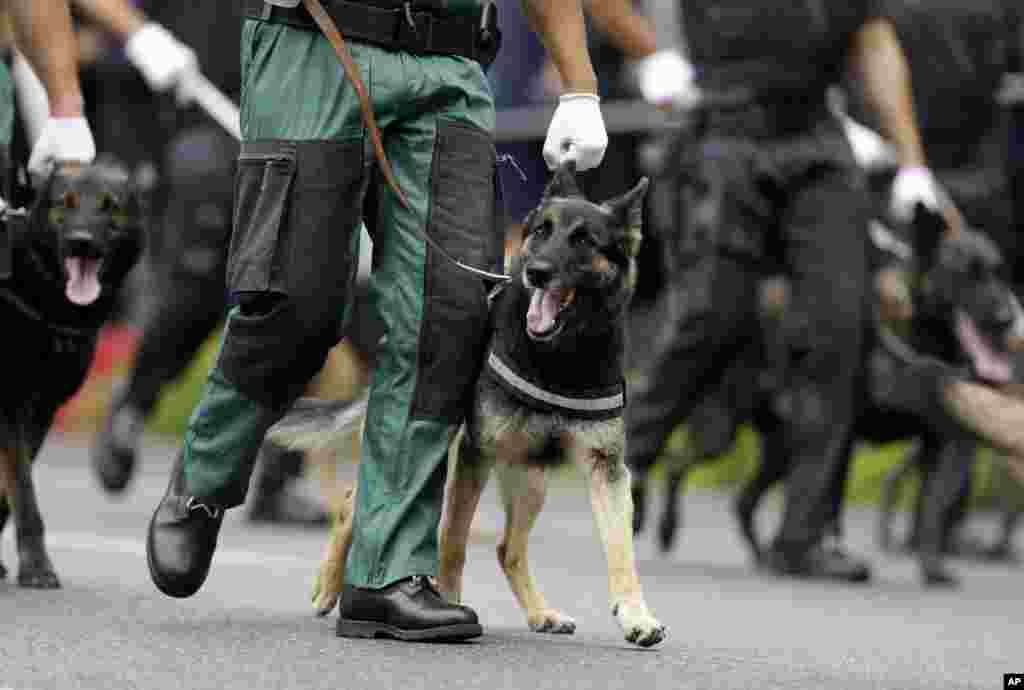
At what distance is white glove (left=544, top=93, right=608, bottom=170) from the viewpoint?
17.8 feet

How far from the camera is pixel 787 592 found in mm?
7867

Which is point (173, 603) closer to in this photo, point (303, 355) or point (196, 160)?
point (303, 355)

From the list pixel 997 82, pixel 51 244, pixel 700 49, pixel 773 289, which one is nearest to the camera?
pixel 51 244

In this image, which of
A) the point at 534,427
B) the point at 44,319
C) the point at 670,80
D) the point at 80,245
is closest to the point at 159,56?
the point at 670,80

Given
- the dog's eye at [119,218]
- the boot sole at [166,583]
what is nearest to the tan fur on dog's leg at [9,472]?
the dog's eye at [119,218]

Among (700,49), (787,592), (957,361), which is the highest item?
(700,49)

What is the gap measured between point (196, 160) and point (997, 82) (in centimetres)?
379

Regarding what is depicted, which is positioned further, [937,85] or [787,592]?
[937,85]

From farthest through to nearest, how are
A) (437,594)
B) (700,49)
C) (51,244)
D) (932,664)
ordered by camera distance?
1. (700,49)
2. (51,244)
3. (932,664)
4. (437,594)

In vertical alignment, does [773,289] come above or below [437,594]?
above

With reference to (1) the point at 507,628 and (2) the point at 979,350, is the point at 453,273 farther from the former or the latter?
(2) the point at 979,350

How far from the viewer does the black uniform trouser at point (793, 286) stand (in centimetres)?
847

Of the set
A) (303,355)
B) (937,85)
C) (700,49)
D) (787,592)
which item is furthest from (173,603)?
(937,85)

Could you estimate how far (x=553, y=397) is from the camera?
5.33m
